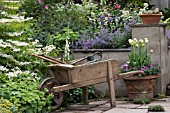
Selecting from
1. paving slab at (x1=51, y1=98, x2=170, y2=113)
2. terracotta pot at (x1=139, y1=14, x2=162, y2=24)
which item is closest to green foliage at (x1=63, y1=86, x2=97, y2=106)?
paving slab at (x1=51, y1=98, x2=170, y2=113)

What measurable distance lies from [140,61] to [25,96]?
245 cm

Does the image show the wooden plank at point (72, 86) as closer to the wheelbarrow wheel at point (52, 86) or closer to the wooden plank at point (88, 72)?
the wooden plank at point (88, 72)

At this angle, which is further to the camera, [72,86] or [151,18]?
[151,18]

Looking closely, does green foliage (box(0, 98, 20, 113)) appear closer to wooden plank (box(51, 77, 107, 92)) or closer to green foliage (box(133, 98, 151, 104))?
wooden plank (box(51, 77, 107, 92))

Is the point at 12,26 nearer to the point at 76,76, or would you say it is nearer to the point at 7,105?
the point at 76,76

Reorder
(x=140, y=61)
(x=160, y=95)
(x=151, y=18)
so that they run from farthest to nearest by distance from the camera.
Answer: (x=151, y=18) → (x=160, y=95) → (x=140, y=61)

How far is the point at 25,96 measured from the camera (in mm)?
6629

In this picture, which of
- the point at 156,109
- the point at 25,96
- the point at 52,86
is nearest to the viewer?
the point at 25,96

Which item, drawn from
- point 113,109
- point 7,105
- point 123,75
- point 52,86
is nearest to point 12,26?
point 52,86

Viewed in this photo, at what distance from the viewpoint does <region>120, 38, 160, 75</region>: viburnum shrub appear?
8117mm

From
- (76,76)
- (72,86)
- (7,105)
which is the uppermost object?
(76,76)

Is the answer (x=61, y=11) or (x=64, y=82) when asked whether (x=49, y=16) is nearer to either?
(x=61, y=11)

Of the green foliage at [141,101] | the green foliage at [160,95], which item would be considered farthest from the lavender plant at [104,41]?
the green foliage at [141,101]

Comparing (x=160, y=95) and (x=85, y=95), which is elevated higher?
(x=85, y=95)
